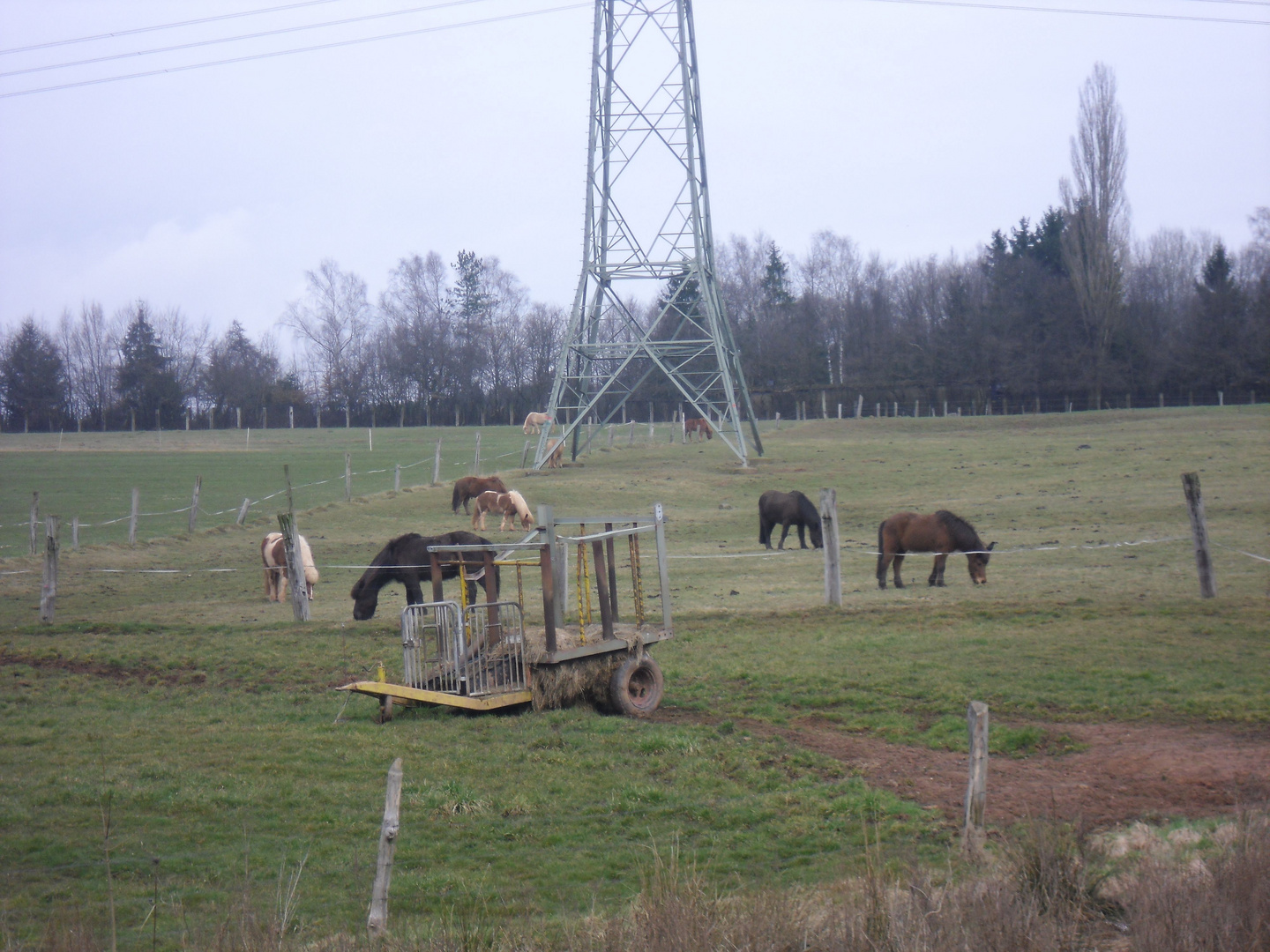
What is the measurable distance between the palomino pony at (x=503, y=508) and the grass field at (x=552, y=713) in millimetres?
2846

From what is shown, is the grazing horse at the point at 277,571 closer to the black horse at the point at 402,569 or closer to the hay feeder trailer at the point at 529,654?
the black horse at the point at 402,569

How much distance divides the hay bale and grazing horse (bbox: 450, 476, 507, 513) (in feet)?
62.5

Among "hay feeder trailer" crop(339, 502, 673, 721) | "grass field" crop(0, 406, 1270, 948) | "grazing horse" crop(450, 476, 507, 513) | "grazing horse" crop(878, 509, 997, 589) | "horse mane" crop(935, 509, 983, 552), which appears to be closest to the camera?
"grass field" crop(0, 406, 1270, 948)

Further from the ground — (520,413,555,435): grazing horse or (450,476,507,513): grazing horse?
(520,413,555,435): grazing horse

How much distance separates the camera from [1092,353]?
67312 millimetres

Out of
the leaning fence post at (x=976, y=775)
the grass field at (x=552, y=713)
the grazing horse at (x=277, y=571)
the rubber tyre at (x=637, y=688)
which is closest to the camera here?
the leaning fence post at (x=976, y=775)

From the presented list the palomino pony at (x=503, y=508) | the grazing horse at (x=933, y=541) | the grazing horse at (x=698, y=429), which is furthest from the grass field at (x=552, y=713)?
the grazing horse at (x=698, y=429)

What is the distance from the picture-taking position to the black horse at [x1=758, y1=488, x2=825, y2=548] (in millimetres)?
23797

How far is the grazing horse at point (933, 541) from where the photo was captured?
1766cm

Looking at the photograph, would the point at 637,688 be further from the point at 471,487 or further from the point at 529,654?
the point at 471,487

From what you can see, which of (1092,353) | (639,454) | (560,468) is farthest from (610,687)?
(1092,353)

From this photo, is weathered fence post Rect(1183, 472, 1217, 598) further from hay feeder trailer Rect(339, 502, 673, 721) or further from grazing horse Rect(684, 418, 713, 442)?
grazing horse Rect(684, 418, 713, 442)

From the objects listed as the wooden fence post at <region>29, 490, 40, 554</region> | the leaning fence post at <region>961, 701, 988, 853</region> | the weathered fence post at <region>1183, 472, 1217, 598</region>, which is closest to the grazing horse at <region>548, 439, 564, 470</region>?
the wooden fence post at <region>29, 490, 40, 554</region>

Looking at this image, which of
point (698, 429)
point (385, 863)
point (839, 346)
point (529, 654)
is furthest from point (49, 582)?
point (839, 346)
